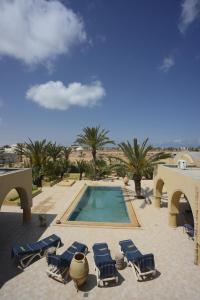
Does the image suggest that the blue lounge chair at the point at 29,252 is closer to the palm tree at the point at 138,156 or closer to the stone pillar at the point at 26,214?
the stone pillar at the point at 26,214

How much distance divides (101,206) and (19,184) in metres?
8.40

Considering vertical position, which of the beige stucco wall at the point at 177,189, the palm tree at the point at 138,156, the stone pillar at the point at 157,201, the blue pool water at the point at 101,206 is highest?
the palm tree at the point at 138,156

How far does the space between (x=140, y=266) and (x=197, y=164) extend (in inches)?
471

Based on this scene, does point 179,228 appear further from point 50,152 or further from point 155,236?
point 50,152

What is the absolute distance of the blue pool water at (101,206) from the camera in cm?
1639

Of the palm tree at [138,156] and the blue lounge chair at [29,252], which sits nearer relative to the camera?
the blue lounge chair at [29,252]

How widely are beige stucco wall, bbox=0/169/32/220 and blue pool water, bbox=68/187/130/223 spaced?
3.15 meters

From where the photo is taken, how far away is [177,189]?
41.4ft

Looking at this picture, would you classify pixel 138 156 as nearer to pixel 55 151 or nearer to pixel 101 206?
pixel 101 206

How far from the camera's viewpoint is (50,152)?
117 feet

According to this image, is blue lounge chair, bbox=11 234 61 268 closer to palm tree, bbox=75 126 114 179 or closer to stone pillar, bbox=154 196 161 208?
stone pillar, bbox=154 196 161 208

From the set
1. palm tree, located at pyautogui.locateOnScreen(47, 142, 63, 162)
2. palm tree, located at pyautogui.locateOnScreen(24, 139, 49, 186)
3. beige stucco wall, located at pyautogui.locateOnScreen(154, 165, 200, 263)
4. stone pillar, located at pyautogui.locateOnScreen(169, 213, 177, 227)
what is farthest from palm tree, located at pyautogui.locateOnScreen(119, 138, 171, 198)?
palm tree, located at pyautogui.locateOnScreen(47, 142, 63, 162)

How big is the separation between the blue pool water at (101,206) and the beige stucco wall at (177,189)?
2975mm

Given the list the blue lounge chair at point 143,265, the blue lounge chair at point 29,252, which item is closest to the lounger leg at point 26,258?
the blue lounge chair at point 29,252
